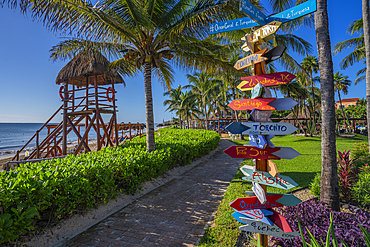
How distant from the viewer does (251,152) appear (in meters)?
2.75

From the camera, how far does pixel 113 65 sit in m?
9.77

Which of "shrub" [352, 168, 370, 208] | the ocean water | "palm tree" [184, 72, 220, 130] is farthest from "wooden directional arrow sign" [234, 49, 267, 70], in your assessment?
the ocean water

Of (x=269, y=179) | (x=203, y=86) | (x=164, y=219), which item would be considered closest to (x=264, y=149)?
(x=269, y=179)

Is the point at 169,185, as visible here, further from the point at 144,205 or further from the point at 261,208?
the point at 261,208

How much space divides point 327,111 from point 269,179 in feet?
7.84

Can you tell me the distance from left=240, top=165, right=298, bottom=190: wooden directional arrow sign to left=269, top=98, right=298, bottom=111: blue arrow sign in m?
0.94

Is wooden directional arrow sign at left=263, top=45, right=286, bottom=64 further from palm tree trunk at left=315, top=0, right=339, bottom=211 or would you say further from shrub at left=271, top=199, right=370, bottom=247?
shrub at left=271, top=199, right=370, bottom=247

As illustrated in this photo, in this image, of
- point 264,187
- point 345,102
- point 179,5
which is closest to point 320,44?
point 264,187

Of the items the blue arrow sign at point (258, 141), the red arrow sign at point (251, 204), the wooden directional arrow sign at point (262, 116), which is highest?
the wooden directional arrow sign at point (262, 116)

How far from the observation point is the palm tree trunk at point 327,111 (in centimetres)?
393

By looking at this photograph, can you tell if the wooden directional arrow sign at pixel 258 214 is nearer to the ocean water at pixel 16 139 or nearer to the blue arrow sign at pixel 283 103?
the blue arrow sign at pixel 283 103

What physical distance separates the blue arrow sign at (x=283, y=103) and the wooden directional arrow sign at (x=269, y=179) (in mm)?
944

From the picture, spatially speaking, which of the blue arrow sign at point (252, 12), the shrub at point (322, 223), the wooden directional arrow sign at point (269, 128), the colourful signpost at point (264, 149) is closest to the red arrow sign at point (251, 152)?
the colourful signpost at point (264, 149)

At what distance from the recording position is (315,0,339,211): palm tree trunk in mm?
3926
